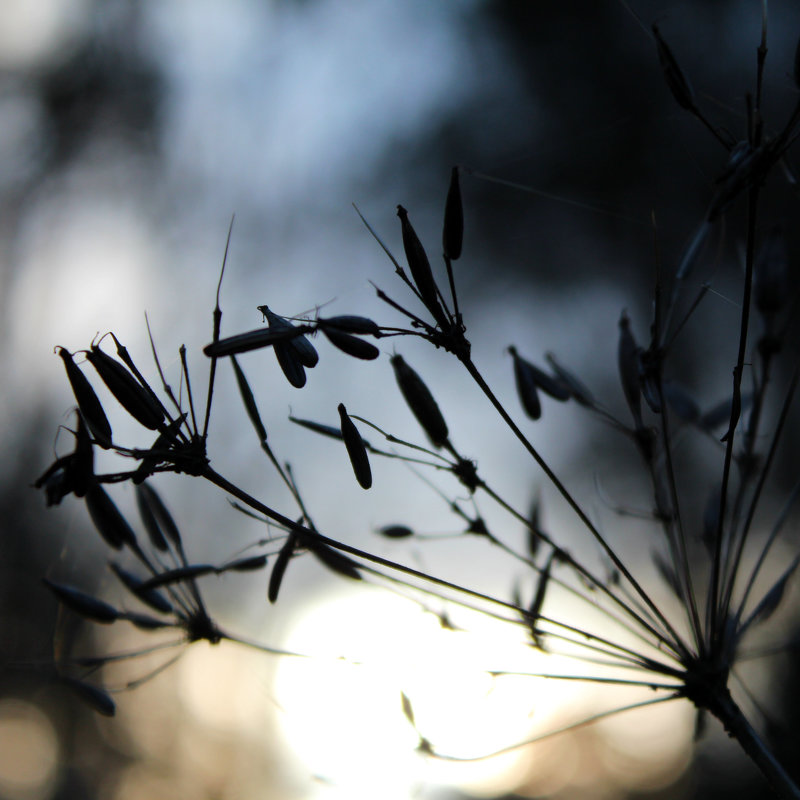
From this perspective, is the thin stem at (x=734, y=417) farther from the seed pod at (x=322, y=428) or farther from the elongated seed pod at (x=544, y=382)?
the seed pod at (x=322, y=428)

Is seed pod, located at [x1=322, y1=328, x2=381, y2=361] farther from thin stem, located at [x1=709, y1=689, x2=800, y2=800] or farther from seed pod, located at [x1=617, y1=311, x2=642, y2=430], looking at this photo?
thin stem, located at [x1=709, y1=689, x2=800, y2=800]

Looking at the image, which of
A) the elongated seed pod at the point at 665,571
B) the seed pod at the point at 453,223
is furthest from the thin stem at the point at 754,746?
the seed pod at the point at 453,223

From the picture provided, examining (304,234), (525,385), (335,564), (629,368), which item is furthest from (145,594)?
(304,234)

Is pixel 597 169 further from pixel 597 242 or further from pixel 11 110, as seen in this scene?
pixel 11 110

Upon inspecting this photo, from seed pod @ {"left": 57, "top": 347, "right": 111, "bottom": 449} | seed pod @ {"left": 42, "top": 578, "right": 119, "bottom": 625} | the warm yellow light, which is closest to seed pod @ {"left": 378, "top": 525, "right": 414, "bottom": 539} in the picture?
seed pod @ {"left": 42, "top": 578, "right": 119, "bottom": 625}

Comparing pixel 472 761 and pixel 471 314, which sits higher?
pixel 471 314

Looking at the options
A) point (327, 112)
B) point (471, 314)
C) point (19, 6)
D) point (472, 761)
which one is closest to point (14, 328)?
point (19, 6)
